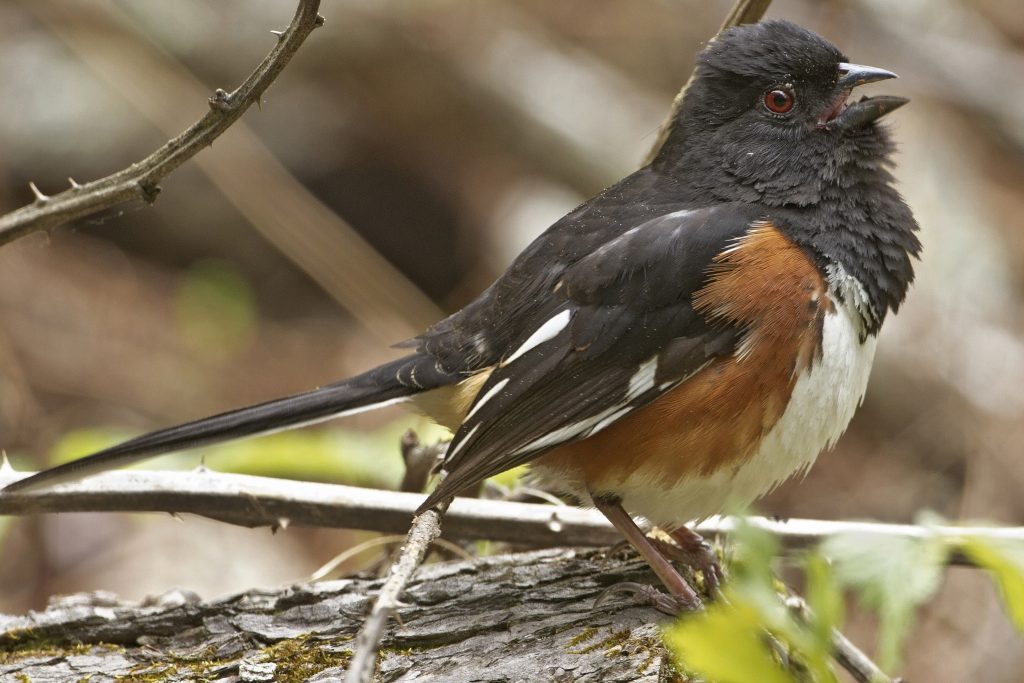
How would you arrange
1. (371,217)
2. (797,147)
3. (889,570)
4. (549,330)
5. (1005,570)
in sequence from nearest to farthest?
(1005,570) → (889,570) → (549,330) → (797,147) → (371,217)

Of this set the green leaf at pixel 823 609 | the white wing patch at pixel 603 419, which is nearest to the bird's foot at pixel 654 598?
the white wing patch at pixel 603 419

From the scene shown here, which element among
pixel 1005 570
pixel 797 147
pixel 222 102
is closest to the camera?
pixel 1005 570

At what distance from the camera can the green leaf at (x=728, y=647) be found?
1.12 metres

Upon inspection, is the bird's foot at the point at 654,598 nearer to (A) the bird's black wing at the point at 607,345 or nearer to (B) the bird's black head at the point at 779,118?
(A) the bird's black wing at the point at 607,345

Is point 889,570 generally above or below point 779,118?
below

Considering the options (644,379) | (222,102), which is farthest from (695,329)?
(222,102)

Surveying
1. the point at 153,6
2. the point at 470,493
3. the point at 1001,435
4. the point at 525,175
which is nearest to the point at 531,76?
the point at 525,175

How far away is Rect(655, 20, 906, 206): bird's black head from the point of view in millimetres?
2588

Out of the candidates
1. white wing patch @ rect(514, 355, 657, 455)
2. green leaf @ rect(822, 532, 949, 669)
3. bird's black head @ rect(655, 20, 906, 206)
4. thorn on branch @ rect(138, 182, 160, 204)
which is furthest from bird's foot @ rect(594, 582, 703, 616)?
thorn on branch @ rect(138, 182, 160, 204)

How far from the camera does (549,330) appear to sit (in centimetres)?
245

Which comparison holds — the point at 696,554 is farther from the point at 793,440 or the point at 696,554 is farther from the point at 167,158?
the point at 167,158

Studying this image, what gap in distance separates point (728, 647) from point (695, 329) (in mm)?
1261

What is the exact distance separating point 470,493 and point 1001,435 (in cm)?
296

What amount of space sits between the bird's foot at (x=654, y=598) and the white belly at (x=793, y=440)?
163 millimetres
